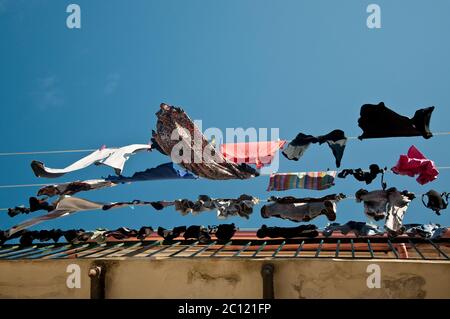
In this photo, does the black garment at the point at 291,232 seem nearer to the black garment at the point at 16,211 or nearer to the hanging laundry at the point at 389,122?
the hanging laundry at the point at 389,122

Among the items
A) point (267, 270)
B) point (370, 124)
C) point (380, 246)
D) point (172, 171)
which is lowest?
point (380, 246)

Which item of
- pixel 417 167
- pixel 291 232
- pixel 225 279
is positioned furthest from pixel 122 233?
pixel 417 167

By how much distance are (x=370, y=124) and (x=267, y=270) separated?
211cm

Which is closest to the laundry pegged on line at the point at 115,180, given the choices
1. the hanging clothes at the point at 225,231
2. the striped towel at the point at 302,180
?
the hanging clothes at the point at 225,231

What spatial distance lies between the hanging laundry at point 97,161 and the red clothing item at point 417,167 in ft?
10.8

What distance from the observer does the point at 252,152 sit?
6.11m

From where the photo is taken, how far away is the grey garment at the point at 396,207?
498 centimetres

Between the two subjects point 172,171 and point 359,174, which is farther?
point 172,171

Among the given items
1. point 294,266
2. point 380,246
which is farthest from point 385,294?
point 380,246

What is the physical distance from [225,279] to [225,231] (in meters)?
1.15

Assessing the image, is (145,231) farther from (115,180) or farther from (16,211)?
(16,211)

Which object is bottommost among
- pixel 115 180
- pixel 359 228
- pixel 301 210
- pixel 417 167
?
pixel 359 228
